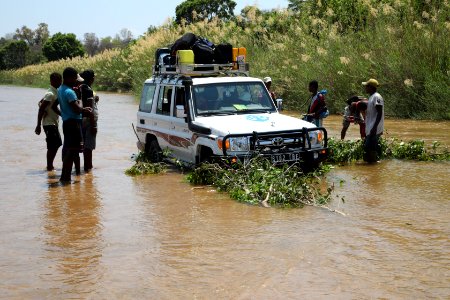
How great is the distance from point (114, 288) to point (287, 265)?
1.61 metres

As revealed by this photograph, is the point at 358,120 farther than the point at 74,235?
Yes

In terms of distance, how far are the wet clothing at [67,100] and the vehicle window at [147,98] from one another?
6.43 feet

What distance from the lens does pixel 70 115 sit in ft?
36.7

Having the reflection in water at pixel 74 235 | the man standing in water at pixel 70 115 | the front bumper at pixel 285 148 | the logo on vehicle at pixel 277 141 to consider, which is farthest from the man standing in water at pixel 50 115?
the logo on vehicle at pixel 277 141

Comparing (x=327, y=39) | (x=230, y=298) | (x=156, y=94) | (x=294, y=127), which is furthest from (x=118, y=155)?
(x=327, y=39)

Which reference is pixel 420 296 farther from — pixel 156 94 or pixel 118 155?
pixel 118 155

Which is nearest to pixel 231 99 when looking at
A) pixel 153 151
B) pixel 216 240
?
pixel 153 151

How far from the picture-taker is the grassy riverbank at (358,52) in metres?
20.3

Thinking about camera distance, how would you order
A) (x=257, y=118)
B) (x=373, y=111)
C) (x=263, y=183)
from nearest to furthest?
(x=263, y=183)
(x=257, y=118)
(x=373, y=111)

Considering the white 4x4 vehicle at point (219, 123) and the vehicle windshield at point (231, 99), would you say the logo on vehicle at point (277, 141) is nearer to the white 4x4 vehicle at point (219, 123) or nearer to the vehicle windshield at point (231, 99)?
the white 4x4 vehicle at point (219, 123)

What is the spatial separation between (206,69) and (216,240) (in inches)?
212

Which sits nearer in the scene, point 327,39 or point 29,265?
point 29,265

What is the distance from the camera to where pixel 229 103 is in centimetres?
1143

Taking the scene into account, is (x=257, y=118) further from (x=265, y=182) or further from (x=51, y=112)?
(x=51, y=112)
